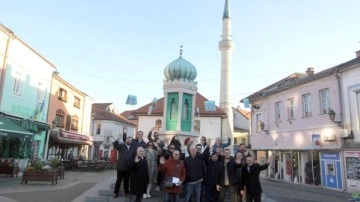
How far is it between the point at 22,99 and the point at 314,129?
19.4m

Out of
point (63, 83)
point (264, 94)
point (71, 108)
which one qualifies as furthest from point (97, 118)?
point (264, 94)

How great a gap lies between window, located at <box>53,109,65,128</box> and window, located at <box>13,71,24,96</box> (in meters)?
5.99

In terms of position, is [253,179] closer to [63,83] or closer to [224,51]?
[63,83]

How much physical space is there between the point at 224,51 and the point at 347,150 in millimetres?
26569

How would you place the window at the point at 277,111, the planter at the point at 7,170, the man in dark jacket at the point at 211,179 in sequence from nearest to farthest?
the man in dark jacket at the point at 211,179
the planter at the point at 7,170
the window at the point at 277,111

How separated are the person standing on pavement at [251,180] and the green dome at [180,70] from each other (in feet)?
26.5

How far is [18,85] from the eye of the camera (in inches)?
787

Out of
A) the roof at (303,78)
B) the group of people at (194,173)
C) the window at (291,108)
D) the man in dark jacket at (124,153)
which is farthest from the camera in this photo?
the window at (291,108)

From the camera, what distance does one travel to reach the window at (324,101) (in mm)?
19672

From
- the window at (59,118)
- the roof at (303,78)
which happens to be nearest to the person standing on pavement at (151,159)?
the roof at (303,78)

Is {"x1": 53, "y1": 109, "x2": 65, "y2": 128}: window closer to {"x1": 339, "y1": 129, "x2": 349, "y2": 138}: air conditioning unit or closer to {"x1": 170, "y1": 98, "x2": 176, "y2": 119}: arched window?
{"x1": 170, "y1": 98, "x2": 176, "y2": 119}: arched window

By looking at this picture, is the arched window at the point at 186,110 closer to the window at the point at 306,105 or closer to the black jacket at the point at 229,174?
the black jacket at the point at 229,174

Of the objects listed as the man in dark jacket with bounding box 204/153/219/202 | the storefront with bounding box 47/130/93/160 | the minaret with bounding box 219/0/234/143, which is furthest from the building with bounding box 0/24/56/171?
the minaret with bounding box 219/0/234/143

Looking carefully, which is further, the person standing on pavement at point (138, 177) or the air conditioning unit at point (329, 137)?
the air conditioning unit at point (329, 137)
